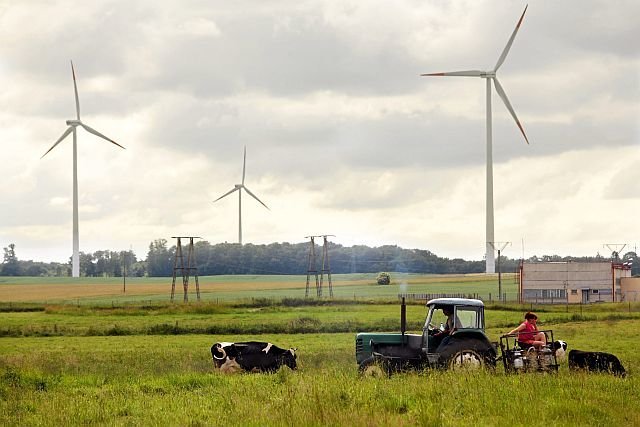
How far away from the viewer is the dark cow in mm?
21422

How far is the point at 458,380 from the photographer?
62.1 feet

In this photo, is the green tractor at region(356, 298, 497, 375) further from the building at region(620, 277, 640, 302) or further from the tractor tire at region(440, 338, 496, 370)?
the building at region(620, 277, 640, 302)

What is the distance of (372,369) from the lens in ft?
71.4

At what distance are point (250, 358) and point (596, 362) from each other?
30.1ft

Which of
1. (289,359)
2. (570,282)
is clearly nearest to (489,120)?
(570,282)

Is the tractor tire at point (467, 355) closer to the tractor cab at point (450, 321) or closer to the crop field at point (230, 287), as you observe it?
the tractor cab at point (450, 321)

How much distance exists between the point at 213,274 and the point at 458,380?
144202 mm

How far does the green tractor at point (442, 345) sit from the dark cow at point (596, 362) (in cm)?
199

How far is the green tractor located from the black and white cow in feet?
12.4

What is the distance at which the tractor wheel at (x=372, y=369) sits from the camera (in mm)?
21500


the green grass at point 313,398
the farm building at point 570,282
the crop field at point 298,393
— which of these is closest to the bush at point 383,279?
the farm building at point 570,282

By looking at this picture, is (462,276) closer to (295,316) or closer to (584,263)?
(584,263)

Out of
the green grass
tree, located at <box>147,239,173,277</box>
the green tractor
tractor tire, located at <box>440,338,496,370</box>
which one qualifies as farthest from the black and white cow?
tree, located at <box>147,239,173,277</box>

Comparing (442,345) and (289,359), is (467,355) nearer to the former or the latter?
(442,345)
